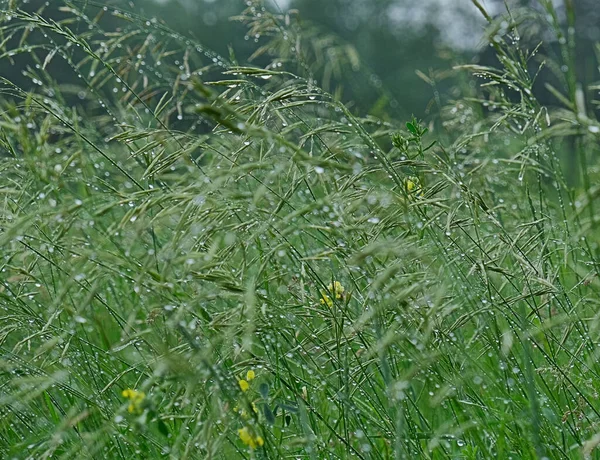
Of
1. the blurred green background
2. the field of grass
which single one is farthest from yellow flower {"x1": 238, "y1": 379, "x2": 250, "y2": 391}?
the blurred green background

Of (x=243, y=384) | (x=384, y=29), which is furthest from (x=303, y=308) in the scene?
(x=384, y=29)

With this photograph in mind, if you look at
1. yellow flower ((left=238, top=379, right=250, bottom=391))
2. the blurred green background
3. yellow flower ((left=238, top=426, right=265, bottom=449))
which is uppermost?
yellow flower ((left=238, top=426, right=265, bottom=449))

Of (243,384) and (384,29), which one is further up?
(243,384)

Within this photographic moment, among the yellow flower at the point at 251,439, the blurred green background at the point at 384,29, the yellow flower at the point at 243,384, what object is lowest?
the blurred green background at the point at 384,29

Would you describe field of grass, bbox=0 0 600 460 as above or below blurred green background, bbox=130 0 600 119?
above

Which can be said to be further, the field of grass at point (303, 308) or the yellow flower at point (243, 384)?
the yellow flower at point (243, 384)

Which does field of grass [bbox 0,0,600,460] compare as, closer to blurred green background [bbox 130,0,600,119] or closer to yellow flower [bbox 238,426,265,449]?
yellow flower [bbox 238,426,265,449]

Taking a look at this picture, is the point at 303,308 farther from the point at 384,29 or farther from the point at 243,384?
the point at 384,29

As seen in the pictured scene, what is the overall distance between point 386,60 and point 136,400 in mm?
27880

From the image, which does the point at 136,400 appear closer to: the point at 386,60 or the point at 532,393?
the point at 532,393

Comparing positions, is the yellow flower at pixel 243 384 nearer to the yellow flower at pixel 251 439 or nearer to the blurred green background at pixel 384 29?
the yellow flower at pixel 251 439

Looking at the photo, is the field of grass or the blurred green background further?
the blurred green background

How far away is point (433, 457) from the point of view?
1.83m

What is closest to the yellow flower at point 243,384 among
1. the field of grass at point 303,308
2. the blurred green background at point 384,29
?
the field of grass at point 303,308
